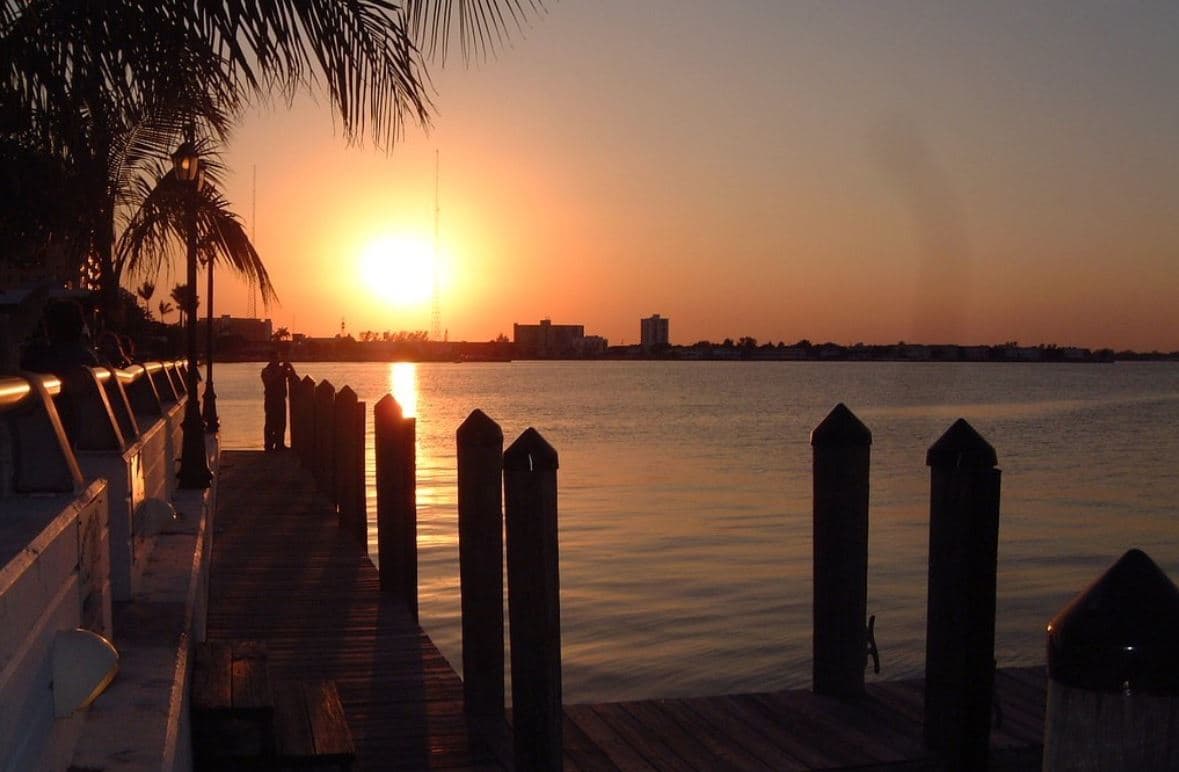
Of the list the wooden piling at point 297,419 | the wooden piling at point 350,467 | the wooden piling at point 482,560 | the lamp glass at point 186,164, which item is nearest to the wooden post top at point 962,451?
the wooden piling at point 482,560

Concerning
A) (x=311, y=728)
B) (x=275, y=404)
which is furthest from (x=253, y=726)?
(x=275, y=404)

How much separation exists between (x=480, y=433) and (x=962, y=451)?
261 cm

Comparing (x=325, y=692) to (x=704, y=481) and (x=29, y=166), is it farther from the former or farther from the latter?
(x=704, y=481)

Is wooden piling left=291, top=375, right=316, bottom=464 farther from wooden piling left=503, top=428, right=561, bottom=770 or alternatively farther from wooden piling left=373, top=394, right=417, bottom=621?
wooden piling left=503, top=428, right=561, bottom=770

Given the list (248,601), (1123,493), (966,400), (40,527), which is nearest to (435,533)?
(248,601)

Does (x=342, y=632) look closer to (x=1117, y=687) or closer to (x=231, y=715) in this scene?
(x=231, y=715)

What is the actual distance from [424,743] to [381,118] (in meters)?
3.28

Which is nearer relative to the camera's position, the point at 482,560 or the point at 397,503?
the point at 482,560

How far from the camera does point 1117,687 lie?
5.77 ft

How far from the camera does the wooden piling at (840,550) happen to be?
6609 millimetres

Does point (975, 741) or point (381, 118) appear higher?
point (381, 118)

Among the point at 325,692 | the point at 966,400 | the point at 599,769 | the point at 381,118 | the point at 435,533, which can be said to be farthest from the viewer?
the point at 966,400

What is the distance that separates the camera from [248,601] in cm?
1008

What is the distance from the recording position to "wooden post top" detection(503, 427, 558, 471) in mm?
5828
